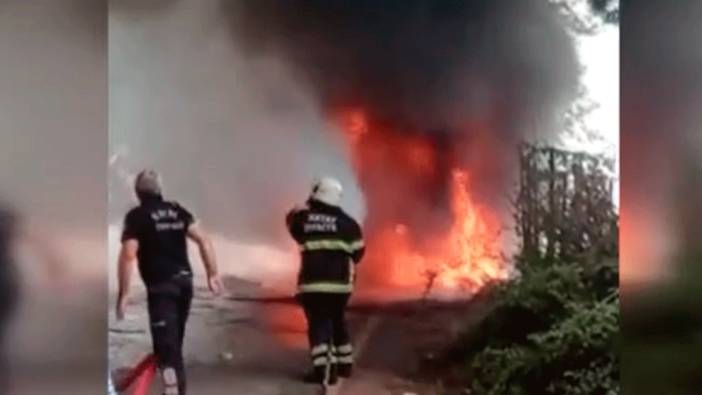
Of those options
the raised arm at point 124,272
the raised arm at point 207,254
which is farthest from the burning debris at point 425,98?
the raised arm at point 124,272

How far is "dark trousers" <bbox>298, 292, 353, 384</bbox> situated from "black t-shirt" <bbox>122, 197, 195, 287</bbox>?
184 millimetres

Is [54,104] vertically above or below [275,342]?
above

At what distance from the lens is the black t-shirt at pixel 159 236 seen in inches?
74.1

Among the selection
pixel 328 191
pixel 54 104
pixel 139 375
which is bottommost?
pixel 139 375

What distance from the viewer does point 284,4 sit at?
1.90 metres

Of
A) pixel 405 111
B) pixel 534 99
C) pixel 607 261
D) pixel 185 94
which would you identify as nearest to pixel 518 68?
pixel 534 99

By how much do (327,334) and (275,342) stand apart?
0.25 ft

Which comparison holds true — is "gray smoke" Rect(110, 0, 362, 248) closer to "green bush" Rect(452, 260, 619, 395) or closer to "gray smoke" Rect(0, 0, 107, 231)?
"gray smoke" Rect(0, 0, 107, 231)

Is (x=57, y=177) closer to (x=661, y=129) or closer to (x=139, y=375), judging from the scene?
(x=139, y=375)

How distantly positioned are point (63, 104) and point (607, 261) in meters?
0.81

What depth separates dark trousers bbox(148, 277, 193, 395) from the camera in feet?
6.20

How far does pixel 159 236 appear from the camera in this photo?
1894 mm

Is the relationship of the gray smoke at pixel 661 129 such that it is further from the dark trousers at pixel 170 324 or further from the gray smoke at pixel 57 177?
the gray smoke at pixel 57 177

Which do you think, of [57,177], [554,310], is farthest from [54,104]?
[554,310]
